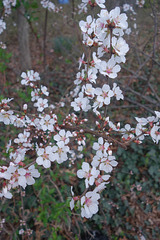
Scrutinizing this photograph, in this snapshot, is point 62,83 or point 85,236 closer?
point 85,236

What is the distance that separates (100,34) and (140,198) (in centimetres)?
266

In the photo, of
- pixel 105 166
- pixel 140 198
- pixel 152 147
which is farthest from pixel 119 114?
pixel 105 166

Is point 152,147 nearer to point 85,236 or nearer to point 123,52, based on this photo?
point 85,236

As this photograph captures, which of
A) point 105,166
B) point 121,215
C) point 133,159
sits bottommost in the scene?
point 121,215

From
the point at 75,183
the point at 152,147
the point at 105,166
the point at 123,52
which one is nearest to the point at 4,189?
the point at 105,166

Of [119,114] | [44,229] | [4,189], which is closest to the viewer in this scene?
[4,189]

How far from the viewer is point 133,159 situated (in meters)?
3.39

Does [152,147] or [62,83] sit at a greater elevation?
[62,83]

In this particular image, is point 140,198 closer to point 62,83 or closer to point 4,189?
point 4,189

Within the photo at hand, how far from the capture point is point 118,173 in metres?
3.22

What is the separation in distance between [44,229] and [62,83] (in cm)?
317

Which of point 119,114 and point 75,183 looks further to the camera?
point 119,114

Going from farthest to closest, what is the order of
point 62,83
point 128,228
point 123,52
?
point 62,83, point 128,228, point 123,52

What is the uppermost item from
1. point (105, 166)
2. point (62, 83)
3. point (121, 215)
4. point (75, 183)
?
point (62, 83)
